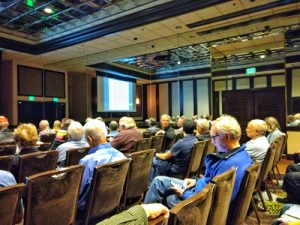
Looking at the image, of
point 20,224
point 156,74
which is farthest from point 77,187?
point 156,74

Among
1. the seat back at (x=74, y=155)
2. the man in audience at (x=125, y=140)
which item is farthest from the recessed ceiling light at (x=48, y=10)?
the seat back at (x=74, y=155)

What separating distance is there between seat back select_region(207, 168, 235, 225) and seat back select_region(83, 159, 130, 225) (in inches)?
33.2

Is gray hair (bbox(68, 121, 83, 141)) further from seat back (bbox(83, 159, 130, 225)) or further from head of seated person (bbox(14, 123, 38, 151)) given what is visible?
seat back (bbox(83, 159, 130, 225))

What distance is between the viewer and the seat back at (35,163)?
2.39 metres

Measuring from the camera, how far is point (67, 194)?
1.68 meters

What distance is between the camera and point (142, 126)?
11242 millimetres

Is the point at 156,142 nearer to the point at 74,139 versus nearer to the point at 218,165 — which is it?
the point at 74,139

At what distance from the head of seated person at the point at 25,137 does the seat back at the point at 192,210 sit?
2.20 metres

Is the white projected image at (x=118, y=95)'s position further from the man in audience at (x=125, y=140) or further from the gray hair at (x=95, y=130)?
the gray hair at (x=95, y=130)

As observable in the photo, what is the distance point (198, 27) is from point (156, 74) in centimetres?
549

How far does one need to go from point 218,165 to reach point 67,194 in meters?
1.12

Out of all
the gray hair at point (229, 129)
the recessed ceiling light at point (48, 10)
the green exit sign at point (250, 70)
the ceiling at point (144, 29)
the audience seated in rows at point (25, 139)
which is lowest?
the audience seated in rows at point (25, 139)

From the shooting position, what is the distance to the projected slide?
37.0 ft

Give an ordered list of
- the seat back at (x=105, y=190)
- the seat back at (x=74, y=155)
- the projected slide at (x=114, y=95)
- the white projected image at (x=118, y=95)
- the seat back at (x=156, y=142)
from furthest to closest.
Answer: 1. the white projected image at (x=118, y=95)
2. the projected slide at (x=114, y=95)
3. the seat back at (x=156, y=142)
4. the seat back at (x=74, y=155)
5. the seat back at (x=105, y=190)
